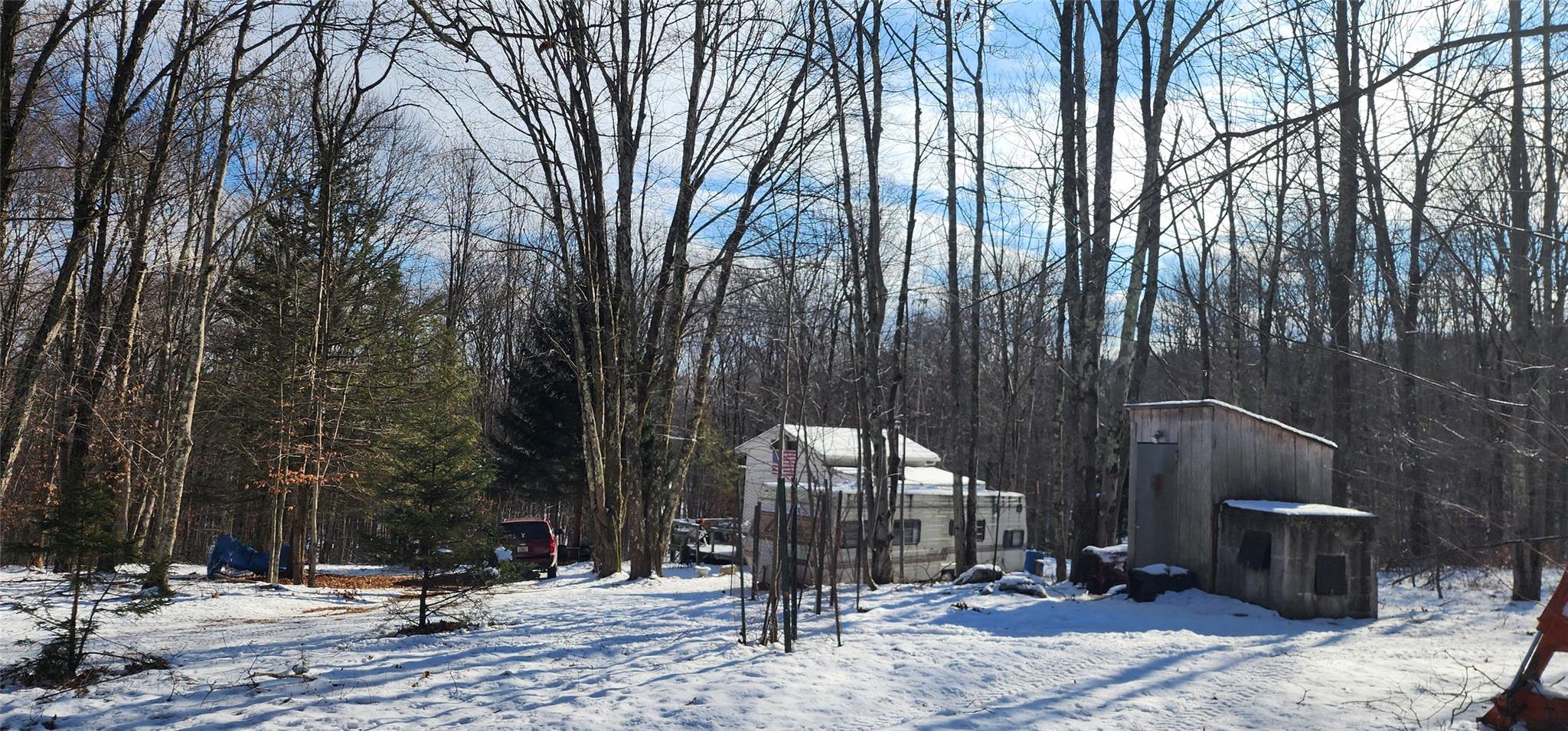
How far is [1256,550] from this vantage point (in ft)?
34.9

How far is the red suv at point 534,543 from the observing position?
21.0 m

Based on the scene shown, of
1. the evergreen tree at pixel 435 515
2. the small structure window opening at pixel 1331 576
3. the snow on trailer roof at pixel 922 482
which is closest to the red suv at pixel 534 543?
the snow on trailer roof at pixel 922 482

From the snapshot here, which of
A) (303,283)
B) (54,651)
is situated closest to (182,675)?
(54,651)

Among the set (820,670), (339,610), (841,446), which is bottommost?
(339,610)

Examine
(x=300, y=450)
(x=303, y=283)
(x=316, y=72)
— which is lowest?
(x=300, y=450)

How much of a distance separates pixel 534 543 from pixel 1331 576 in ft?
52.9

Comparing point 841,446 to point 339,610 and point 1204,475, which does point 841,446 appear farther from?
point 339,610

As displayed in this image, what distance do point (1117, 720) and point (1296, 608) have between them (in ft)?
18.2

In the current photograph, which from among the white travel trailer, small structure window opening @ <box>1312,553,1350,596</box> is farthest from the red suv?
small structure window opening @ <box>1312,553,1350,596</box>

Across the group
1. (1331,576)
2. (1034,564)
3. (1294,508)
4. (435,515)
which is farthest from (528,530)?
(1331,576)

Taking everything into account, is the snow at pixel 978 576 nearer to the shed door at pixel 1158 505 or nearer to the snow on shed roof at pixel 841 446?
the shed door at pixel 1158 505

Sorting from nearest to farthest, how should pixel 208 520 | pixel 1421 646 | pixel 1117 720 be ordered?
pixel 1117 720, pixel 1421 646, pixel 208 520

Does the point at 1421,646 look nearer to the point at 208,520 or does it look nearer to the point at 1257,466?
the point at 1257,466

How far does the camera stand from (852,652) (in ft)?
25.2
